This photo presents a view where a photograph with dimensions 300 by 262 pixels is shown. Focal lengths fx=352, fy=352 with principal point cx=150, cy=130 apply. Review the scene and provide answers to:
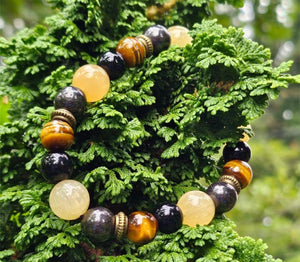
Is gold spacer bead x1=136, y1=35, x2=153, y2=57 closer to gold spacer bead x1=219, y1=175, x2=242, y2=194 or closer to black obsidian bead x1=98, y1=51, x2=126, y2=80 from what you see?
black obsidian bead x1=98, y1=51, x2=126, y2=80

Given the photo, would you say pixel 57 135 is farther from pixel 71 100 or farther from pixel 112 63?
pixel 112 63

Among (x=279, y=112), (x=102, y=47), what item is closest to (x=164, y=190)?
(x=102, y=47)

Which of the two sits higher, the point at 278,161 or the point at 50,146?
the point at 278,161

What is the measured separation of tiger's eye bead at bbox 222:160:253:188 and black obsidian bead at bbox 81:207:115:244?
1.07 feet

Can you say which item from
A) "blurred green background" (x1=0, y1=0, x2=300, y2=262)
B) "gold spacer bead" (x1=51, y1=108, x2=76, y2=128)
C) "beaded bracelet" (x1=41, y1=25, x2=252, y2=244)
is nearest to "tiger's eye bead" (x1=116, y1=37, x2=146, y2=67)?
"beaded bracelet" (x1=41, y1=25, x2=252, y2=244)

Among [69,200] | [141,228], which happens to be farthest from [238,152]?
[69,200]

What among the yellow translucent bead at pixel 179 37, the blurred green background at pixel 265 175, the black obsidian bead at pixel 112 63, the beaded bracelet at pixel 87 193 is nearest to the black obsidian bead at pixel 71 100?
the beaded bracelet at pixel 87 193

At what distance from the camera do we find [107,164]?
35.1 inches

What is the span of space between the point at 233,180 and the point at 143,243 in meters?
0.28

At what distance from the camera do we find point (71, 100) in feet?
2.84

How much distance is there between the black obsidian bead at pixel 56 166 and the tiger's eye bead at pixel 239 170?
1.33 feet

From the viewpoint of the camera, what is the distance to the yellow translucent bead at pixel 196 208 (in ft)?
2.75

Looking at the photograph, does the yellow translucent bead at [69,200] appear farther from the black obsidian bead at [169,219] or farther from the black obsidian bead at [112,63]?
the black obsidian bead at [112,63]

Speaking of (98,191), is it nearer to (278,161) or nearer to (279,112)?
(278,161)
